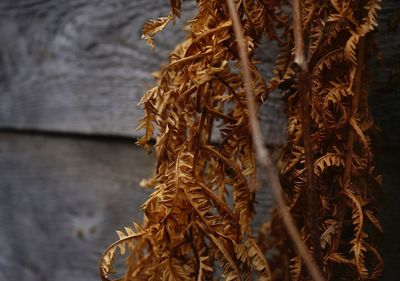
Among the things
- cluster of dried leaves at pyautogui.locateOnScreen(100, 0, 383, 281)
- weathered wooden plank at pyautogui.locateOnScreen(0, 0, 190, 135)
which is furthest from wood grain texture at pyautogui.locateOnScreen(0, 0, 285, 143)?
cluster of dried leaves at pyautogui.locateOnScreen(100, 0, 383, 281)

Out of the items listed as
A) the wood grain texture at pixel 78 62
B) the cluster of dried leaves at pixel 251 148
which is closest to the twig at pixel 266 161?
the cluster of dried leaves at pixel 251 148

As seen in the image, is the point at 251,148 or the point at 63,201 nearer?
the point at 251,148

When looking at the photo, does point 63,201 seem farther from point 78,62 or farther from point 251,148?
point 251,148

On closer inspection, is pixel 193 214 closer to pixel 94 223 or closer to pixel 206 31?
pixel 206 31

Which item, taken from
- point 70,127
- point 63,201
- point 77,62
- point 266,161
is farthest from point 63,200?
point 266,161

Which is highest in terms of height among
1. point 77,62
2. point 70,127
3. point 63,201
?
point 77,62

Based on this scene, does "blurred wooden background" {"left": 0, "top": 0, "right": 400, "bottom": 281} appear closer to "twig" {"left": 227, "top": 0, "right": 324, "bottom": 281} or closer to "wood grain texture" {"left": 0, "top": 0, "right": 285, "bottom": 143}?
"wood grain texture" {"left": 0, "top": 0, "right": 285, "bottom": 143}

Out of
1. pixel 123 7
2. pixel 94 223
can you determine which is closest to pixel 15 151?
pixel 94 223
